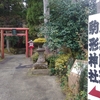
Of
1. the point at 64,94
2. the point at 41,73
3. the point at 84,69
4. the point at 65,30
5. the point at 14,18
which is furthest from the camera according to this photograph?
the point at 14,18

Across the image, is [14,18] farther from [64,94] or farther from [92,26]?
[92,26]

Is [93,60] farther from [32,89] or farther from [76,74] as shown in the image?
[32,89]

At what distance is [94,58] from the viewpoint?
6.26 ft

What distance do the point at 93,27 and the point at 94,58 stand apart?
35cm

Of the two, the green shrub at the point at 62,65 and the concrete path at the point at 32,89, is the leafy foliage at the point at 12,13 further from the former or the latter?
the green shrub at the point at 62,65

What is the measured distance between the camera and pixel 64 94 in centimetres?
405

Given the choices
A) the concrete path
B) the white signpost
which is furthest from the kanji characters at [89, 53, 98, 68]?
the concrete path

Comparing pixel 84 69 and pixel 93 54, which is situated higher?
pixel 93 54

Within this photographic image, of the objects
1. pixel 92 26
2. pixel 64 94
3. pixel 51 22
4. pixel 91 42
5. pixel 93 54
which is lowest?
pixel 64 94

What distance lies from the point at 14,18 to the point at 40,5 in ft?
22.9

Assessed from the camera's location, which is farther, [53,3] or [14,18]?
[14,18]

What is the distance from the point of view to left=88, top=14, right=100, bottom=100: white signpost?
1.86 m

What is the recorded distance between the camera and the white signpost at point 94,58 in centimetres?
186

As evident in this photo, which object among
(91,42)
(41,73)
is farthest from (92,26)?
(41,73)
